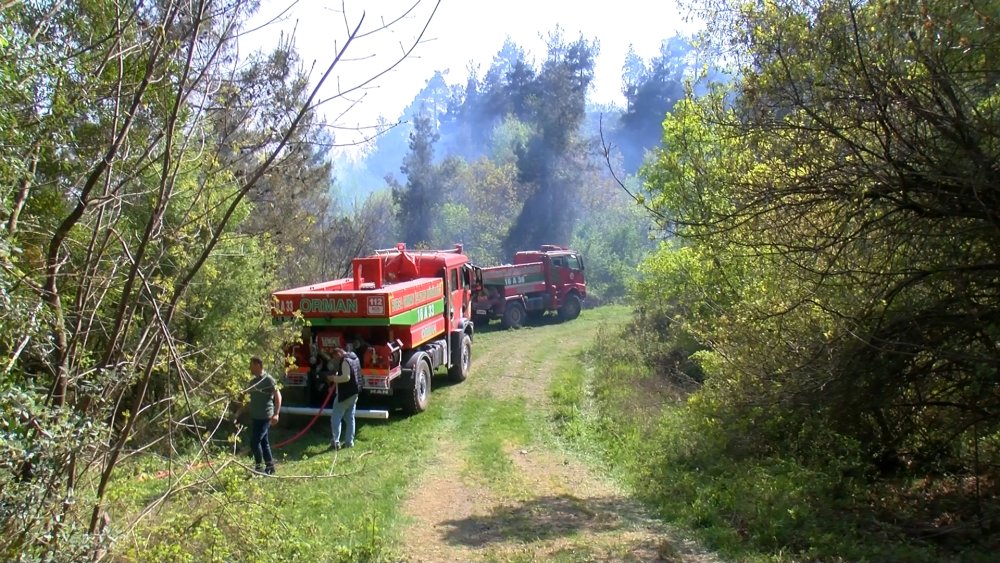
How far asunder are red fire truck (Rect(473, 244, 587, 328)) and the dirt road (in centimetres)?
1164

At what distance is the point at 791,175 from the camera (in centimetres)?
723

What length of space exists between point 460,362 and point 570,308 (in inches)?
587

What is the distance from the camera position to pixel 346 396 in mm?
11172

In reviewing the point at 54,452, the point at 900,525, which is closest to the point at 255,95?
the point at 54,452

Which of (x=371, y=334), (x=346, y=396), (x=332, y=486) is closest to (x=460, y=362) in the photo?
(x=371, y=334)

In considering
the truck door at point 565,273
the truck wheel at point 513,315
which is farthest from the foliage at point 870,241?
the truck door at point 565,273

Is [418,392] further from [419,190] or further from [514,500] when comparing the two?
[419,190]

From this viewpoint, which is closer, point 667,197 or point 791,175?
point 791,175

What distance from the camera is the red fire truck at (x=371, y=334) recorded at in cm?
1202

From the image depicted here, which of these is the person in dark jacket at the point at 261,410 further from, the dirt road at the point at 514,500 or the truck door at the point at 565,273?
the truck door at the point at 565,273

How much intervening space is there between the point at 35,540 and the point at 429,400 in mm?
11328

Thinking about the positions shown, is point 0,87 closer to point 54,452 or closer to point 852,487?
point 54,452

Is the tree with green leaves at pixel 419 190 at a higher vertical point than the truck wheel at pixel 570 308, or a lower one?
higher

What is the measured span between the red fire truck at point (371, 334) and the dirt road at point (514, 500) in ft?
3.54
